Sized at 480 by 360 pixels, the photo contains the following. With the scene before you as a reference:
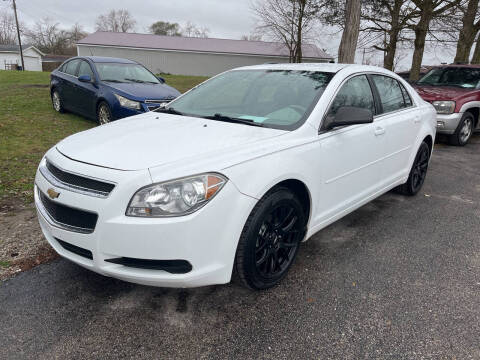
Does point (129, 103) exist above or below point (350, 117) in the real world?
below

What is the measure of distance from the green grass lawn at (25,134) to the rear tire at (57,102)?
0.15 metres

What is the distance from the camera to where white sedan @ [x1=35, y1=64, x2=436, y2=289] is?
6.99 ft

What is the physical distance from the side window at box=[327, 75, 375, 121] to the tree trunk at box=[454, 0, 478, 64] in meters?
14.1

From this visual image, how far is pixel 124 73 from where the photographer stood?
8.02 m

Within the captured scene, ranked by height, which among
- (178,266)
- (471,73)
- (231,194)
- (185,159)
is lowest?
(178,266)

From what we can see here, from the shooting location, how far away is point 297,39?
26750 mm

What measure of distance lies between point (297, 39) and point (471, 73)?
19.2 metres

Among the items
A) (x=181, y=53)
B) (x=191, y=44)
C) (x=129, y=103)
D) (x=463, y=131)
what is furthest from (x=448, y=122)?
(x=191, y=44)

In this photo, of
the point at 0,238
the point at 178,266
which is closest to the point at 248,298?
the point at 178,266

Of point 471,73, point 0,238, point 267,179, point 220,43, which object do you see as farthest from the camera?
point 220,43

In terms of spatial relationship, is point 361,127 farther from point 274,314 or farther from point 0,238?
point 0,238

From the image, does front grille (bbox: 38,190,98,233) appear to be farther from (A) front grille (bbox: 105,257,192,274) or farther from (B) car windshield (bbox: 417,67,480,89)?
(B) car windshield (bbox: 417,67,480,89)

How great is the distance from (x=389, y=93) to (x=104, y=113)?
17.5 ft

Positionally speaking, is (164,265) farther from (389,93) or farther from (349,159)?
(389,93)
